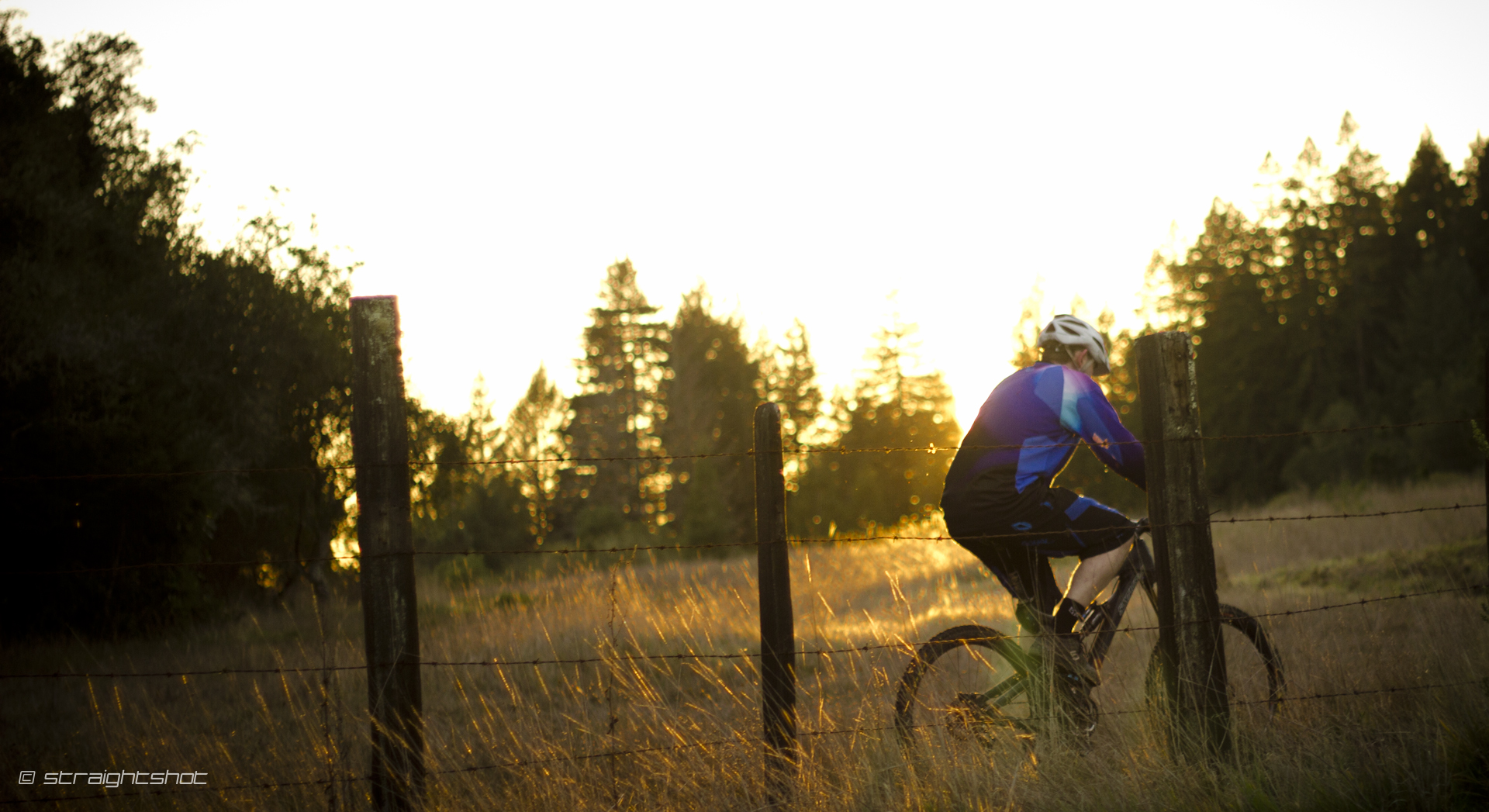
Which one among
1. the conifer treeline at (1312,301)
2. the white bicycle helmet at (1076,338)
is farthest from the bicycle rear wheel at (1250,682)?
the conifer treeline at (1312,301)

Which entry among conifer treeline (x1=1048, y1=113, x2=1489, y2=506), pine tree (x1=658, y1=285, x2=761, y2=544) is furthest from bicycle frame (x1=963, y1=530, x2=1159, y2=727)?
conifer treeline (x1=1048, y1=113, x2=1489, y2=506)

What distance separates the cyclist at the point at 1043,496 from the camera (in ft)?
12.5

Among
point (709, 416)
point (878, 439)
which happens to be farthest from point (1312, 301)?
point (709, 416)

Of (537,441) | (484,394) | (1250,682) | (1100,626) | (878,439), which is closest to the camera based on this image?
(1100,626)

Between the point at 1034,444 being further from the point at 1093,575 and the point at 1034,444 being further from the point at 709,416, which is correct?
the point at 709,416

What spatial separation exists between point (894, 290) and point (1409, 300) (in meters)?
23.6

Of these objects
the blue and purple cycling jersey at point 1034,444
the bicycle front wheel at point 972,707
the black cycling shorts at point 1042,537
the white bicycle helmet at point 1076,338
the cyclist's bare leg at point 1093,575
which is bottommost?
the bicycle front wheel at point 972,707

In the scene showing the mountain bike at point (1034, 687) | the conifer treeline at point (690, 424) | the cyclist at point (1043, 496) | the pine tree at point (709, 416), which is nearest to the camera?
the mountain bike at point (1034, 687)

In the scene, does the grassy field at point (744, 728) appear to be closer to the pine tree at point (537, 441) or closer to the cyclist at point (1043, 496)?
the cyclist at point (1043, 496)

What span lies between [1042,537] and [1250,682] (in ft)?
4.62

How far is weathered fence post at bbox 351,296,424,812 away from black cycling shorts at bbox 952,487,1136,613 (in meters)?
2.20

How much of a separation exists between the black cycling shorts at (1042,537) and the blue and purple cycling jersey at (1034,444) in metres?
0.03

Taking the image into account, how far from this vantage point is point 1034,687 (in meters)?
3.75

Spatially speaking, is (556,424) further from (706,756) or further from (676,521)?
(706,756)
